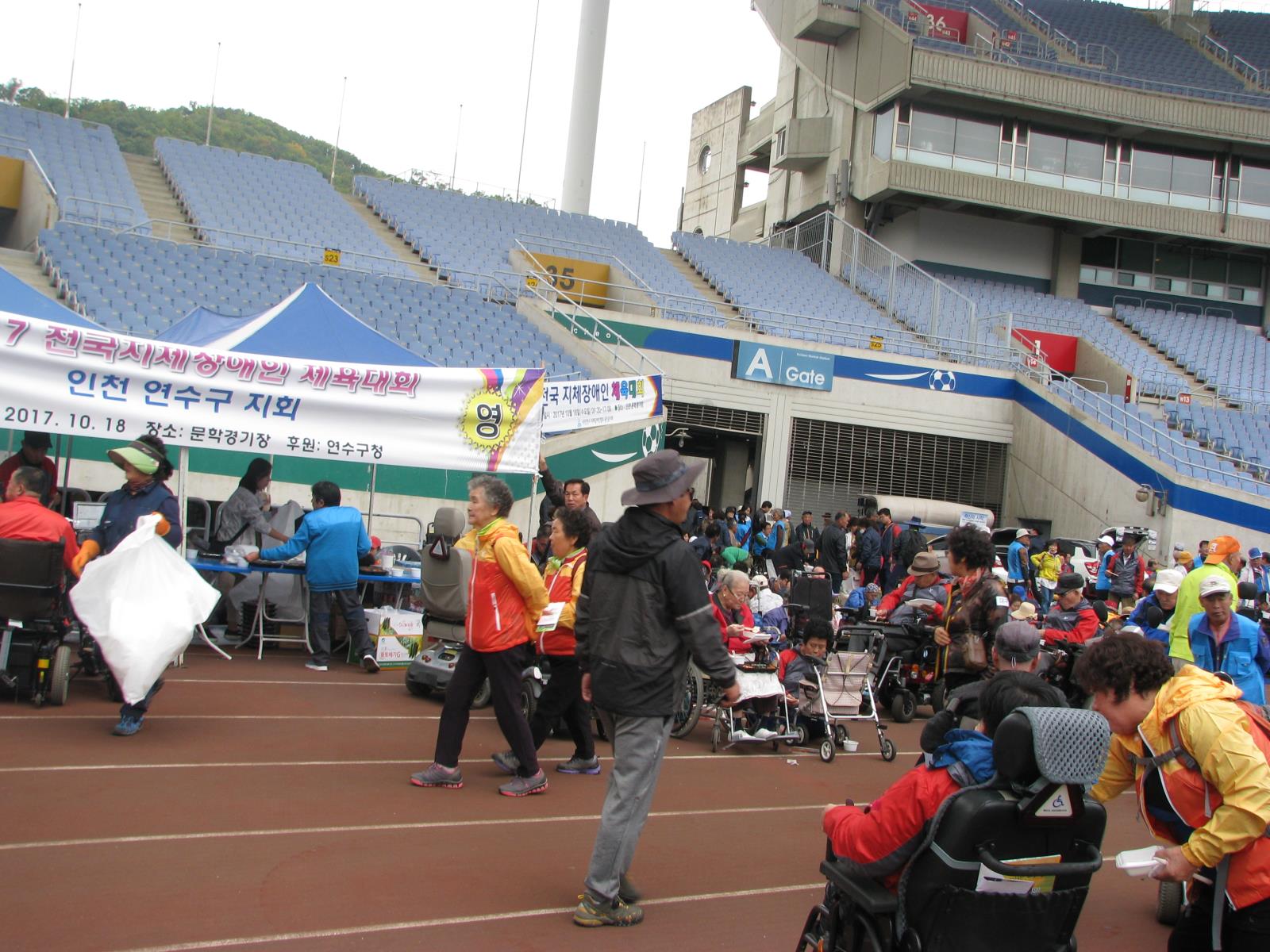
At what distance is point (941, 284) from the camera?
31609 millimetres

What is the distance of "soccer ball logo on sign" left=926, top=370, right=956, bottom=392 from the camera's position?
88.8ft

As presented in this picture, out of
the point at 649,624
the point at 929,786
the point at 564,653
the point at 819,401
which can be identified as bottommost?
the point at 564,653

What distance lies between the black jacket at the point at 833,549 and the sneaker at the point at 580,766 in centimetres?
1220

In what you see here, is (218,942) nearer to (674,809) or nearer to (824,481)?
(674,809)

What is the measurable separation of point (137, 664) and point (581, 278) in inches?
839

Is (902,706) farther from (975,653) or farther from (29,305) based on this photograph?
(29,305)

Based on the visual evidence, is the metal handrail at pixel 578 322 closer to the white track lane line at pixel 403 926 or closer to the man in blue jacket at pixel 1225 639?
the man in blue jacket at pixel 1225 639

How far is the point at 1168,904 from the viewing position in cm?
543

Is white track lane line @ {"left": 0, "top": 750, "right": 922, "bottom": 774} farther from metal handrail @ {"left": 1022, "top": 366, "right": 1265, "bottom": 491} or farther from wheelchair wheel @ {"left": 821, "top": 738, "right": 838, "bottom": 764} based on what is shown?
metal handrail @ {"left": 1022, "top": 366, "right": 1265, "bottom": 491}

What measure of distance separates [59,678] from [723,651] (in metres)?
5.55

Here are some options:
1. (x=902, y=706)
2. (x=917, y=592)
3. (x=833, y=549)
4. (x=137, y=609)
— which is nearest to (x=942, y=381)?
(x=833, y=549)

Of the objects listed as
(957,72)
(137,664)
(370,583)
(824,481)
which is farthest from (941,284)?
(137,664)

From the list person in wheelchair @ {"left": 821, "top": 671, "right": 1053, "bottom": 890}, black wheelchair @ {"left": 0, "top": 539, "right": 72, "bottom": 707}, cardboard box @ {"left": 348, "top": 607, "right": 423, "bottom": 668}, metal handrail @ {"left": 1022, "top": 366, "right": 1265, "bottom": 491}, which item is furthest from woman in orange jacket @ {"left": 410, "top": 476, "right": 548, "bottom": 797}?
metal handrail @ {"left": 1022, "top": 366, "right": 1265, "bottom": 491}

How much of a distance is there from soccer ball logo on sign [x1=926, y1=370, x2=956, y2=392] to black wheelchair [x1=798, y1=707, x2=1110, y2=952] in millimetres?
24663
